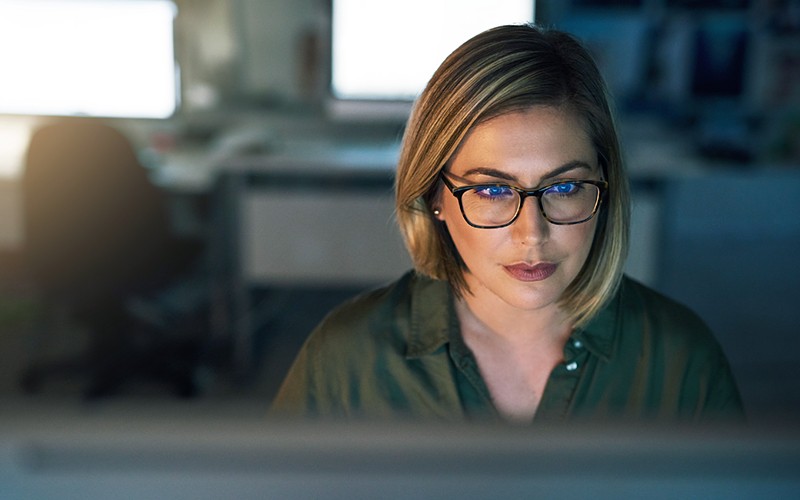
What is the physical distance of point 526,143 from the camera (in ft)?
2.75

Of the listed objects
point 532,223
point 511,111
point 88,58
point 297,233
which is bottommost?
point 297,233

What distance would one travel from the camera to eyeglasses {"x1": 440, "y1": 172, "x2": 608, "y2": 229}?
828 millimetres

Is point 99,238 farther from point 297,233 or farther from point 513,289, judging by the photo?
point 513,289

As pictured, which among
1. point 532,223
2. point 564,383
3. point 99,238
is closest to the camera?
point 532,223

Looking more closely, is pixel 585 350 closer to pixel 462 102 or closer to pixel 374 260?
pixel 462 102

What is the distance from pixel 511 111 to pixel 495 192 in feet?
0.29

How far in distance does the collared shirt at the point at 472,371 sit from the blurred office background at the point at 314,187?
138 centimetres

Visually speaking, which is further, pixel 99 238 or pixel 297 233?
pixel 297 233

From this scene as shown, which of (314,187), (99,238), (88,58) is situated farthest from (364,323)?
(88,58)

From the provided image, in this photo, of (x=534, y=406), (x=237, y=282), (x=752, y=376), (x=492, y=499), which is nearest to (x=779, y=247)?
(x=752, y=376)

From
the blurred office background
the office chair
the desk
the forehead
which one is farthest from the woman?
the desk

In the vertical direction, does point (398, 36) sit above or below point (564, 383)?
above

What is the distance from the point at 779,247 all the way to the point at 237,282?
2.92 metres

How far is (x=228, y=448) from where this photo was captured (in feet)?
1.17
